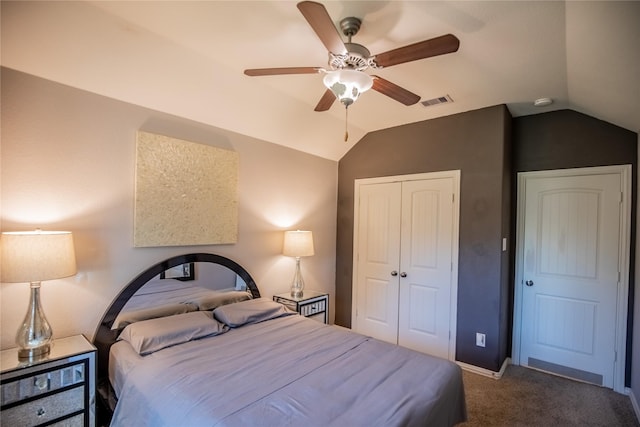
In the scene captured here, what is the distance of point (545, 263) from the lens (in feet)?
10.6

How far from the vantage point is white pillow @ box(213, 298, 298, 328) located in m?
2.57

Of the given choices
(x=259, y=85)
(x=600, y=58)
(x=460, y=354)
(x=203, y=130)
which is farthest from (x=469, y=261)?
(x=203, y=130)

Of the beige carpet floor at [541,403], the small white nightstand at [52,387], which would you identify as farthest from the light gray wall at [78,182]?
the beige carpet floor at [541,403]

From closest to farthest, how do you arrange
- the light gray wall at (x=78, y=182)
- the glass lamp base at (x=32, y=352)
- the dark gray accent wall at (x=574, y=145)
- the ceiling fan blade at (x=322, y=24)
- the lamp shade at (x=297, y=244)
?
the ceiling fan blade at (x=322, y=24)
the glass lamp base at (x=32, y=352)
the light gray wall at (x=78, y=182)
the dark gray accent wall at (x=574, y=145)
the lamp shade at (x=297, y=244)

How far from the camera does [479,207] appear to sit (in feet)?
10.6

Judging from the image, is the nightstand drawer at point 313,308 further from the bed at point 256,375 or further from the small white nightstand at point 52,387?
the small white nightstand at point 52,387

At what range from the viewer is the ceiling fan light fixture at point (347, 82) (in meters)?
1.72

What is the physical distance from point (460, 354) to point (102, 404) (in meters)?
3.15

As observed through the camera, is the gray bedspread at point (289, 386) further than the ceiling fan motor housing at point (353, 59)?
No

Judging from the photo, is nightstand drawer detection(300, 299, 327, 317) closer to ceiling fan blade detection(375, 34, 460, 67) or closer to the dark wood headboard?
the dark wood headboard

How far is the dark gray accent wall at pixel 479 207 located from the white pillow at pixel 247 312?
188 cm

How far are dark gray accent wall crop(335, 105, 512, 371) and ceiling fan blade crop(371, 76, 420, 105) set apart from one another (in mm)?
1423

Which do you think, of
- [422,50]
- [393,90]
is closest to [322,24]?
[422,50]

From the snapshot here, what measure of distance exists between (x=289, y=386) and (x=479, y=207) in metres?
2.54
